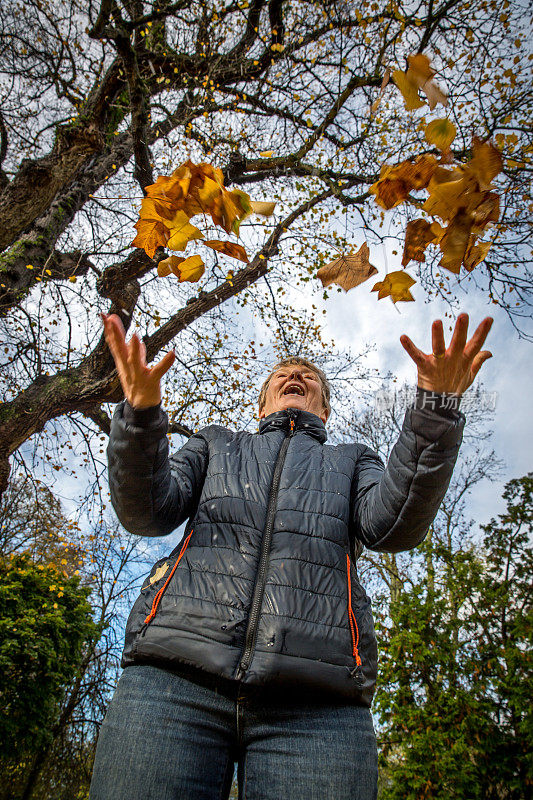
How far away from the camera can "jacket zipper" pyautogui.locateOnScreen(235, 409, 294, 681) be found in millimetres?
1064

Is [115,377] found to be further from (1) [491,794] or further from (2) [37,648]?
(1) [491,794]

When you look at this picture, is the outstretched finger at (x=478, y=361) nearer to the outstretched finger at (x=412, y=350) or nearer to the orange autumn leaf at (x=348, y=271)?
the outstretched finger at (x=412, y=350)

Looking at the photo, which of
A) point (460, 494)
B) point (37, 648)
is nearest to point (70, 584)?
point (37, 648)

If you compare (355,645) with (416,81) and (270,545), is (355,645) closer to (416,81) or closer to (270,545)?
(270,545)

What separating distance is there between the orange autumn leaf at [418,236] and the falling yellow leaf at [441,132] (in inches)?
9.2

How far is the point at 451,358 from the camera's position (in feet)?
3.76

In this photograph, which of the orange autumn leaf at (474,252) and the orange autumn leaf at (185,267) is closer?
the orange autumn leaf at (474,252)

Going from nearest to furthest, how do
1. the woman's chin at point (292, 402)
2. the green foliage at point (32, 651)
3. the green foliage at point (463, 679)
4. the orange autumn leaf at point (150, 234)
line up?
the orange autumn leaf at point (150, 234), the woman's chin at point (292, 402), the green foliage at point (463, 679), the green foliage at point (32, 651)

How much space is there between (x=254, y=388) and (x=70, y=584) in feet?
14.1

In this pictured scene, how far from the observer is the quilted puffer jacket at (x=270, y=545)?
1066mm

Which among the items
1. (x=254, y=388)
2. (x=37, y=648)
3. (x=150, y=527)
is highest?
(x=254, y=388)

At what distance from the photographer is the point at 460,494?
37.2 feet

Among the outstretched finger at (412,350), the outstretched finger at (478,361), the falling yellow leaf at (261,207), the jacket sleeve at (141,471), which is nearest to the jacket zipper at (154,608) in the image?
the jacket sleeve at (141,471)

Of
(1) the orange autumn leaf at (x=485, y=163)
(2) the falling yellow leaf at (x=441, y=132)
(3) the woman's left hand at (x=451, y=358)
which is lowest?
(3) the woman's left hand at (x=451, y=358)
